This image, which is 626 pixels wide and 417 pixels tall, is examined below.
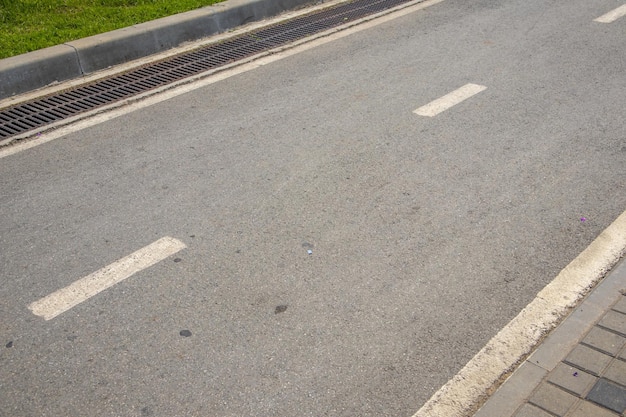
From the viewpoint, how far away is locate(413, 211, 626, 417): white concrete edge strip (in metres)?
3.64

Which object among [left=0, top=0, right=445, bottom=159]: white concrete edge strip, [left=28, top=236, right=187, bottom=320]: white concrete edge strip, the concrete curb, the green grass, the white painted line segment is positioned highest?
the green grass

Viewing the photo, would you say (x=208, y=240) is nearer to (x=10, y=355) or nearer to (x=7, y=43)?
(x=10, y=355)

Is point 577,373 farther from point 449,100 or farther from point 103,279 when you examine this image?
point 449,100

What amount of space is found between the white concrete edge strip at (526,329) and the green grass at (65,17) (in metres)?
6.12

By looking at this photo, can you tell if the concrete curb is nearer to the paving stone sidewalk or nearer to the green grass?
the green grass

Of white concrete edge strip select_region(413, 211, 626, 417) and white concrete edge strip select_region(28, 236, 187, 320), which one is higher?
white concrete edge strip select_region(28, 236, 187, 320)

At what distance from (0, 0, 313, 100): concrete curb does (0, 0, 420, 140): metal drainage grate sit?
30 cm

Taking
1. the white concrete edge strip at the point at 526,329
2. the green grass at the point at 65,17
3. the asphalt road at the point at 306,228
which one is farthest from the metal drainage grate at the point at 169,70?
the white concrete edge strip at the point at 526,329

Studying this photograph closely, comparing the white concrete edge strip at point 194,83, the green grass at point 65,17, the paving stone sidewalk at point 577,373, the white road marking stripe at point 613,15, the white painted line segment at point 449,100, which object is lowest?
the paving stone sidewalk at point 577,373

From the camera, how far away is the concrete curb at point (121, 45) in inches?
291

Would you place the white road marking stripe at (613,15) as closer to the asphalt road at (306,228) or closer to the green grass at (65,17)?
the asphalt road at (306,228)

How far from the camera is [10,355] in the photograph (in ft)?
13.0

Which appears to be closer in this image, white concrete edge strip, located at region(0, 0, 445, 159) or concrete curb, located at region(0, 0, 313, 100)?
white concrete edge strip, located at region(0, 0, 445, 159)

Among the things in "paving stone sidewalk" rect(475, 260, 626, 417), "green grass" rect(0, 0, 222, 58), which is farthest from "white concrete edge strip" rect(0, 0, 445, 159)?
"paving stone sidewalk" rect(475, 260, 626, 417)
